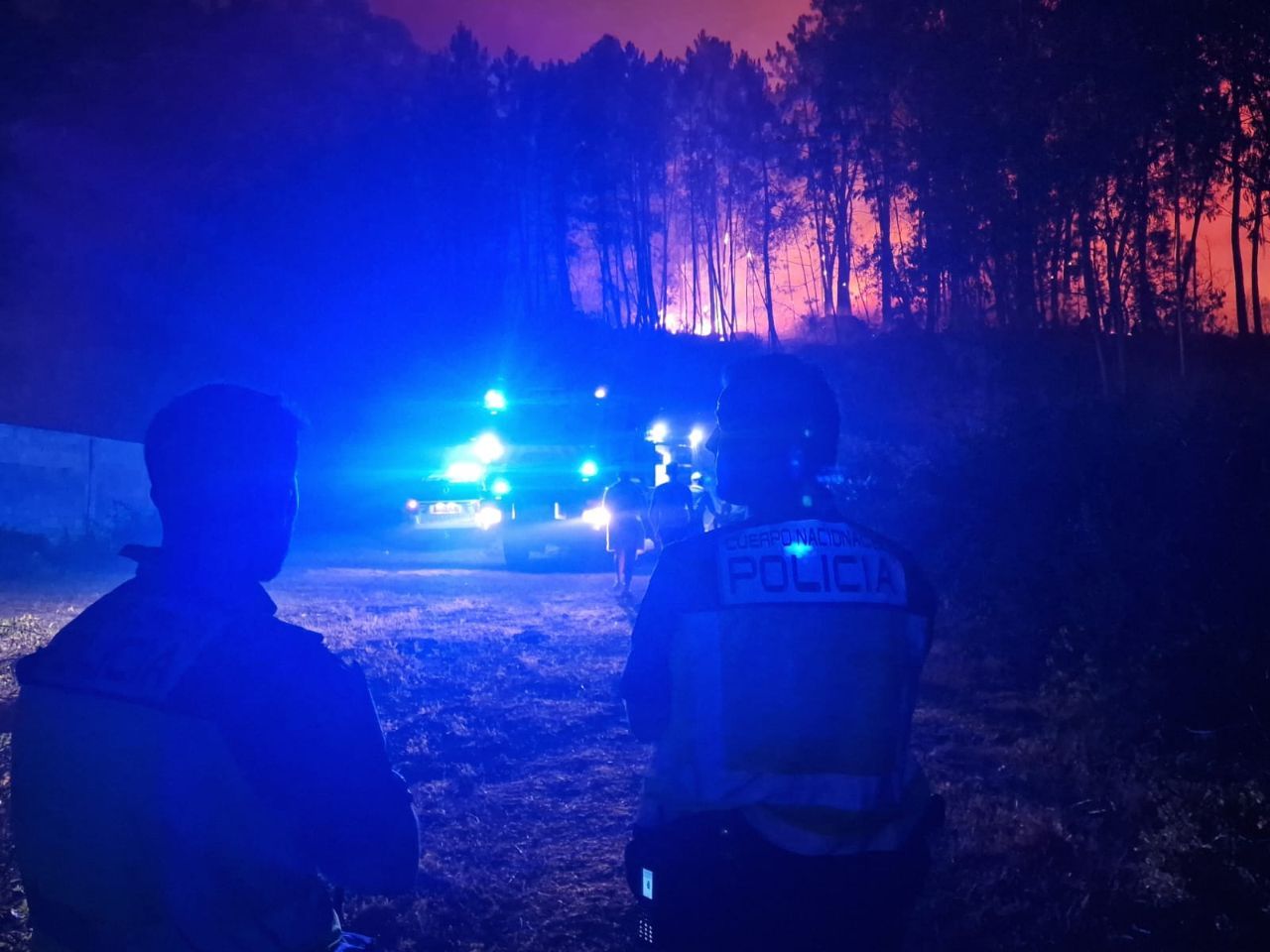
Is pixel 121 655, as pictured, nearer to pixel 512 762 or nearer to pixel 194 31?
pixel 512 762

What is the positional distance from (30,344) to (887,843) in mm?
29688

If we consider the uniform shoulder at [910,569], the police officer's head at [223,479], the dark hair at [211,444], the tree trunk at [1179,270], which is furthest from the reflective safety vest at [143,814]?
the tree trunk at [1179,270]

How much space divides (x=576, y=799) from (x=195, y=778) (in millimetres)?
4147

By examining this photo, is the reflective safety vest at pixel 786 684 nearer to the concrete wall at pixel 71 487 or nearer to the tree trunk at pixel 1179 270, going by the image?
the concrete wall at pixel 71 487

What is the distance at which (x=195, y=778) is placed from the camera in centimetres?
163

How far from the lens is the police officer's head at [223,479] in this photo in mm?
1880

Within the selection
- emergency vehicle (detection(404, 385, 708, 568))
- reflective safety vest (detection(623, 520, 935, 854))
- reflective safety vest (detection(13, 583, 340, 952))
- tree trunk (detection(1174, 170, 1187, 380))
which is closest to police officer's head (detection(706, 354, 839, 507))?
reflective safety vest (detection(623, 520, 935, 854))

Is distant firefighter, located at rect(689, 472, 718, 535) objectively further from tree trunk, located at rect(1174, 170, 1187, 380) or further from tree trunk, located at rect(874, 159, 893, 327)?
tree trunk, located at rect(874, 159, 893, 327)

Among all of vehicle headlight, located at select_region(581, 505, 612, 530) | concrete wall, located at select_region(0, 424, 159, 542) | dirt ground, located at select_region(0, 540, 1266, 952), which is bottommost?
dirt ground, located at select_region(0, 540, 1266, 952)

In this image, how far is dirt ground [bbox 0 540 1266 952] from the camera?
3.99 meters

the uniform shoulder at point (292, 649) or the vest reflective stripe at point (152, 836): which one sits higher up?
the uniform shoulder at point (292, 649)

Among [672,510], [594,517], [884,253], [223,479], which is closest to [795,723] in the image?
[223,479]

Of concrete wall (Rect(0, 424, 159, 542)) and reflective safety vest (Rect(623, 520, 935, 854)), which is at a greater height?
concrete wall (Rect(0, 424, 159, 542))

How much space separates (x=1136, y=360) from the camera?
28094mm
